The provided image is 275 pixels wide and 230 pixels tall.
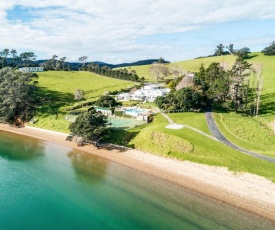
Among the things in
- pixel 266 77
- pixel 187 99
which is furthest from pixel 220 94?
pixel 266 77

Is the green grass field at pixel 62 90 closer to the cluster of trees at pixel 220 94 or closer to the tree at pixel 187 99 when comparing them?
the cluster of trees at pixel 220 94

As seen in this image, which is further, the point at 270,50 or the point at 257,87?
the point at 270,50

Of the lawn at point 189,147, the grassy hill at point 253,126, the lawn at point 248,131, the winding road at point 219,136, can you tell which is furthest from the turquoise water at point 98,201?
the grassy hill at point 253,126

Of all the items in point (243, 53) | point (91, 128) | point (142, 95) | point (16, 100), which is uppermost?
point (243, 53)

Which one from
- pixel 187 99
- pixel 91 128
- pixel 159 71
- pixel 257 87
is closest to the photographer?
pixel 91 128

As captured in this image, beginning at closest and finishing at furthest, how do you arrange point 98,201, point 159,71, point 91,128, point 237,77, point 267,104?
point 98,201
point 91,128
point 237,77
point 267,104
point 159,71

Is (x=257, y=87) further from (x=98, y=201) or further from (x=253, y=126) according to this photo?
(x=98, y=201)

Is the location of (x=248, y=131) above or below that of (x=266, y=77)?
below

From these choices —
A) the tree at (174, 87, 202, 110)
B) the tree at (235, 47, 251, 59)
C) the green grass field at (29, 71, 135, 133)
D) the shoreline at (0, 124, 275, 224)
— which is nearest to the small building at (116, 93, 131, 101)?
the green grass field at (29, 71, 135, 133)
